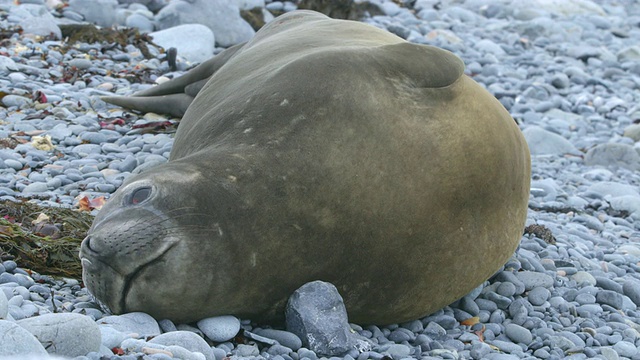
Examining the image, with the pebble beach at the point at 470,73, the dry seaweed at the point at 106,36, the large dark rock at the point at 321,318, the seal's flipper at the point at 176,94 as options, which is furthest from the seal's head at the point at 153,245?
the dry seaweed at the point at 106,36

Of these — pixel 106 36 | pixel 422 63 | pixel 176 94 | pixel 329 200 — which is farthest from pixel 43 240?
pixel 106 36

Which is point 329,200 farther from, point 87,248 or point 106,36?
point 106,36

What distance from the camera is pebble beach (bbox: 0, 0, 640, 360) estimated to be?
3.85 m

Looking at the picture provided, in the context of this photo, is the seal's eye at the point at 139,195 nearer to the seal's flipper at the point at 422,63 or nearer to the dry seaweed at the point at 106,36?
the seal's flipper at the point at 422,63

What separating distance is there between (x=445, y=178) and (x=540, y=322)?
94 centimetres

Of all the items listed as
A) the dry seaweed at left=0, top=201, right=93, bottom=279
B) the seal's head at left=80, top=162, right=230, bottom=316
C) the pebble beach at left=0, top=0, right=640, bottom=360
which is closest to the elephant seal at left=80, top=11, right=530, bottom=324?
the seal's head at left=80, top=162, right=230, bottom=316

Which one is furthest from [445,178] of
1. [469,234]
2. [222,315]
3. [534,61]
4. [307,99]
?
[534,61]

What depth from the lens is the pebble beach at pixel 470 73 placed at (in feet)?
12.6

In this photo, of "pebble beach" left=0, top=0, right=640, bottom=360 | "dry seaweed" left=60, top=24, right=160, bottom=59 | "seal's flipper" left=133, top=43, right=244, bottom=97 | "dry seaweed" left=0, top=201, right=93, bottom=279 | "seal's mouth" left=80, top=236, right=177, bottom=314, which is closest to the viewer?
"seal's mouth" left=80, top=236, right=177, bottom=314

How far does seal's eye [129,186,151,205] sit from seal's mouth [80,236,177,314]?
0.23 m

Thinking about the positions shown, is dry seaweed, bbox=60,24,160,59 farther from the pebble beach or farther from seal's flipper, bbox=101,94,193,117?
seal's flipper, bbox=101,94,193,117

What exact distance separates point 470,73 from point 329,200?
7.86 metres

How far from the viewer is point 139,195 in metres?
3.88

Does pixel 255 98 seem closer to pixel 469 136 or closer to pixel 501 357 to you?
pixel 469 136
